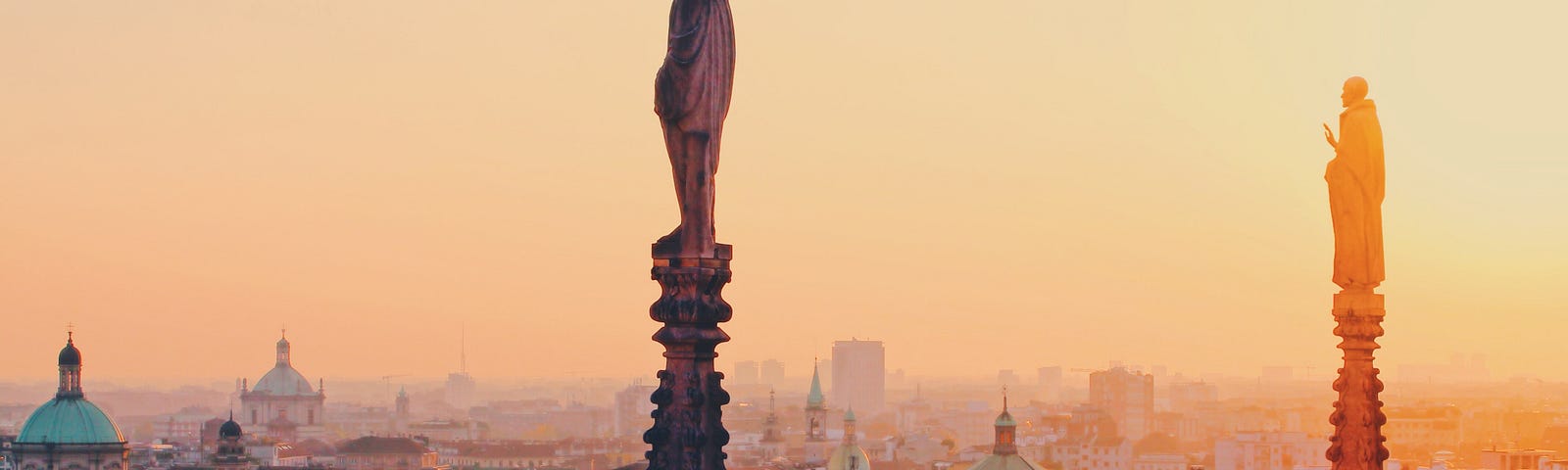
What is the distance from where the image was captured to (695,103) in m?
7.09

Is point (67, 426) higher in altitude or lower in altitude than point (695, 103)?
lower

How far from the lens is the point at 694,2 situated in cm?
714

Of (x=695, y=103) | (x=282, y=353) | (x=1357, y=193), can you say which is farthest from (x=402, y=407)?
(x=695, y=103)

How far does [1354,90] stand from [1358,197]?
40cm

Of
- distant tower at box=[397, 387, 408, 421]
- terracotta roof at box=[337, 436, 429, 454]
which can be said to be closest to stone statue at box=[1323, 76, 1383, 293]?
terracotta roof at box=[337, 436, 429, 454]

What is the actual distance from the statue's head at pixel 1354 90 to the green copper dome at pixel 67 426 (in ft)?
309

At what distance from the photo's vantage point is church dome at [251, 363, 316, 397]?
16988 centimetres

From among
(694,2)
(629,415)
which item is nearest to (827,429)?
(629,415)

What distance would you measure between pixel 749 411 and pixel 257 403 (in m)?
31.4

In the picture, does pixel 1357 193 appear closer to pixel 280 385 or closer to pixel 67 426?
pixel 67 426

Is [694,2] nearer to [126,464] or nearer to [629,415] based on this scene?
[126,464]

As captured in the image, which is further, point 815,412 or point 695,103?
point 815,412

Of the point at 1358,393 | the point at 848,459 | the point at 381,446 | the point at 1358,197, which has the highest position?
the point at 1358,197

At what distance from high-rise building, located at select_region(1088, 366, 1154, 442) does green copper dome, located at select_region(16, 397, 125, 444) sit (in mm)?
74689
